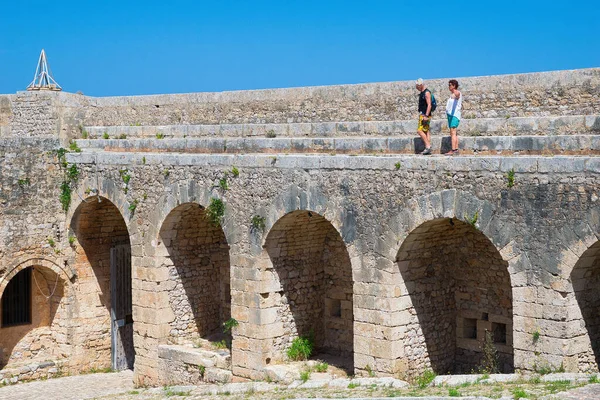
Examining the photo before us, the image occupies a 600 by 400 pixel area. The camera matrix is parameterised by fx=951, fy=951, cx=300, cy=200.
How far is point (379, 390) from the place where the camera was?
1320 cm

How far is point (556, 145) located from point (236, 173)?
5.69 metres

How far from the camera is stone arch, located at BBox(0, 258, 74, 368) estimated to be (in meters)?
19.8

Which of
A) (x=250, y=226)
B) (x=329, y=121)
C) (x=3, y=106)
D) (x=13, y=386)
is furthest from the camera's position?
(x=3, y=106)

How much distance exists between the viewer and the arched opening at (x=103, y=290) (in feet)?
65.3

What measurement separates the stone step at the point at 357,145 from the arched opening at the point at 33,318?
2.98 metres

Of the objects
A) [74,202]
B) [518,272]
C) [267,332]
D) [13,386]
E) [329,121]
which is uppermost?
[329,121]

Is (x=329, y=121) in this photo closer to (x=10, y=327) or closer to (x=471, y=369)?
(x=471, y=369)

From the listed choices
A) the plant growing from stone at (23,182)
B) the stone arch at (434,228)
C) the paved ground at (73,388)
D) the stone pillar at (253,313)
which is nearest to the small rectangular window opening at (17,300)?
the paved ground at (73,388)

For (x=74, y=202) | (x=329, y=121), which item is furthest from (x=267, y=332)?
(x=74, y=202)

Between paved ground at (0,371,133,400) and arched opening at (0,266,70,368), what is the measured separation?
2.66 ft

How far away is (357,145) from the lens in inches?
591

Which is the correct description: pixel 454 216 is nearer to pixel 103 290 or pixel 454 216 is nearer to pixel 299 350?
pixel 299 350

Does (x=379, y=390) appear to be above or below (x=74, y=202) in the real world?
below

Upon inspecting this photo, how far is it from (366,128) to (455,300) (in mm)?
3170
